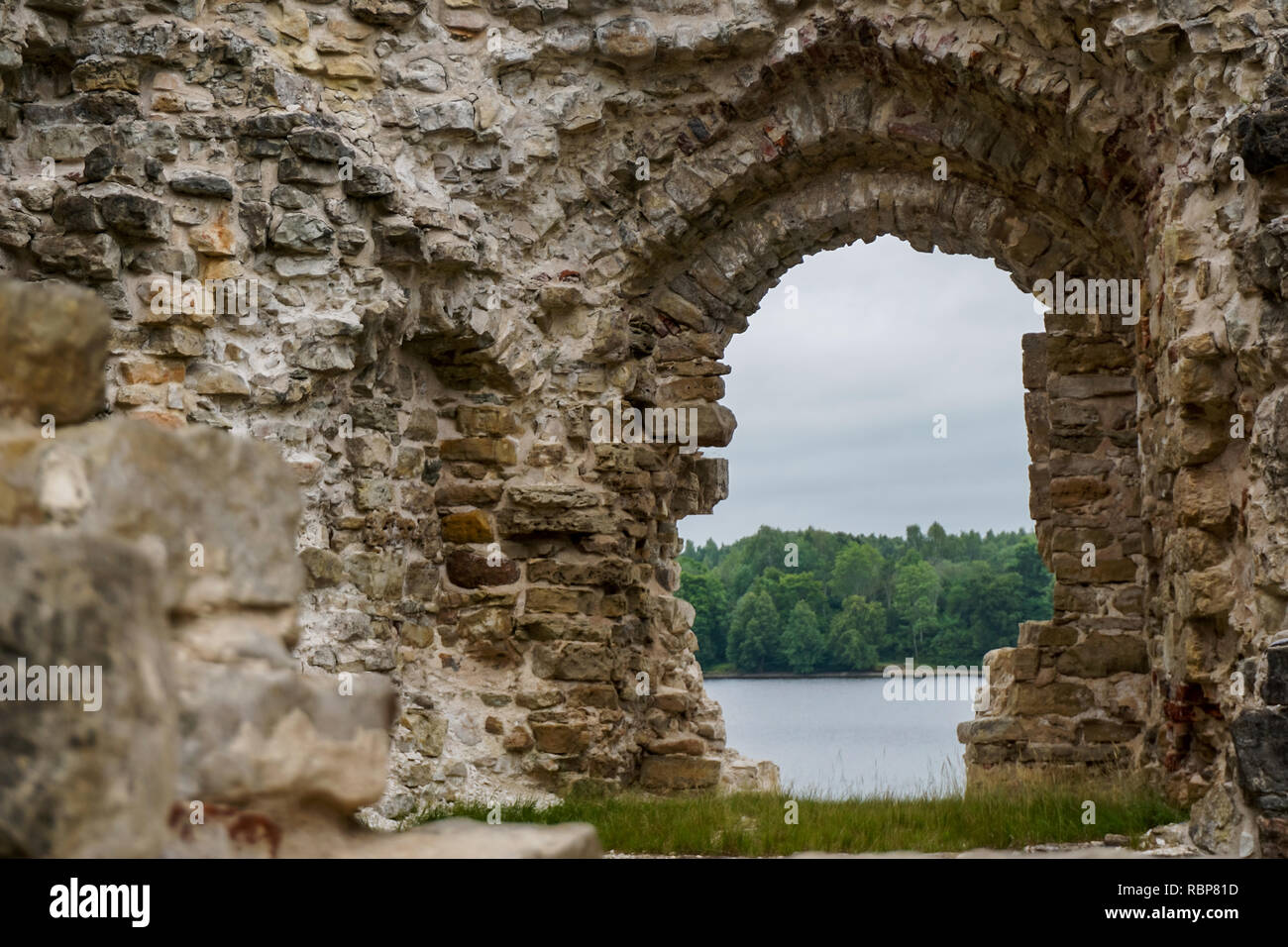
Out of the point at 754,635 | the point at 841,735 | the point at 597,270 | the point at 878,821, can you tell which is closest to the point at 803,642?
the point at 754,635

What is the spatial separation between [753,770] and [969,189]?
3.34 m

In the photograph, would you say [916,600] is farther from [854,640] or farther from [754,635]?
[754,635]

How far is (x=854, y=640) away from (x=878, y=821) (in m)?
12.7

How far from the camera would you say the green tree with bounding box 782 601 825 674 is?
17297 mm

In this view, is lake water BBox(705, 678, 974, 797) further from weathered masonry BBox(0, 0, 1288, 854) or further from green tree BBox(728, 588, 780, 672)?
weathered masonry BBox(0, 0, 1288, 854)

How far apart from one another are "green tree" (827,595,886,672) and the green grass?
11820 mm

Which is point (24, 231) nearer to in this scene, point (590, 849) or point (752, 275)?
point (752, 275)

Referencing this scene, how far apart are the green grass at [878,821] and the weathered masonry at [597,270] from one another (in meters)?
0.45

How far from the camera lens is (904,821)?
203 inches

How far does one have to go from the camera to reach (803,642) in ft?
57.4

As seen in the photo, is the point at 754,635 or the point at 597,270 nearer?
the point at 597,270

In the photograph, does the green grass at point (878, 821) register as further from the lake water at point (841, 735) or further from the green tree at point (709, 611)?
the green tree at point (709, 611)

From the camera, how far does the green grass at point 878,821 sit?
4.95m

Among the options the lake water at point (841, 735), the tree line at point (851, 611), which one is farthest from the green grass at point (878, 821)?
the tree line at point (851, 611)
